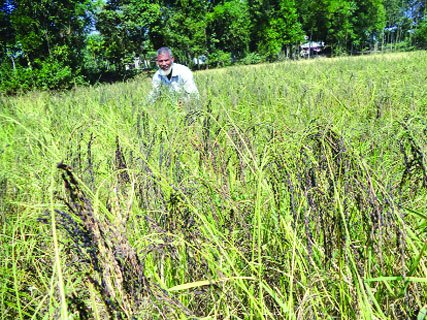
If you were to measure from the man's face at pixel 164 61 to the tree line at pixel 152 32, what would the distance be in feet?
21.3

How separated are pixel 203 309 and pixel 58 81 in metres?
16.8

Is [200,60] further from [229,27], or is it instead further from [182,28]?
[229,27]

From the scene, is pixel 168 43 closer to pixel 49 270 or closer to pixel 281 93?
pixel 281 93

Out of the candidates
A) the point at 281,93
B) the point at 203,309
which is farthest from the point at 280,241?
the point at 281,93

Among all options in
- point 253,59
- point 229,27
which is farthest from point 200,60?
point 253,59

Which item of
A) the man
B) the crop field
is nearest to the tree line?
the man

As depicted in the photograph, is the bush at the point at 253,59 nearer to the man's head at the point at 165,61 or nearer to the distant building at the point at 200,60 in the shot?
the distant building at the point at 200,60

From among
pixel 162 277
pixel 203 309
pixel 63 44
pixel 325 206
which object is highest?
pixel 63 44

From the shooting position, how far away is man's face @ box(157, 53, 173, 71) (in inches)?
199

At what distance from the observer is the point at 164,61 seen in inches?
199

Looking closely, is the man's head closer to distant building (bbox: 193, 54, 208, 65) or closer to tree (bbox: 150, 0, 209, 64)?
tree (bbox: 150, 0, 209, 64)

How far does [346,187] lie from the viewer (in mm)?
988

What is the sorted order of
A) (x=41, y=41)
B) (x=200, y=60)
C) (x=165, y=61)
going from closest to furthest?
1. (x=165, y=61)
2. (x=41, y=41)
3. (x=200, y=60)

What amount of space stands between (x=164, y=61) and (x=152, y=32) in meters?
26.0
